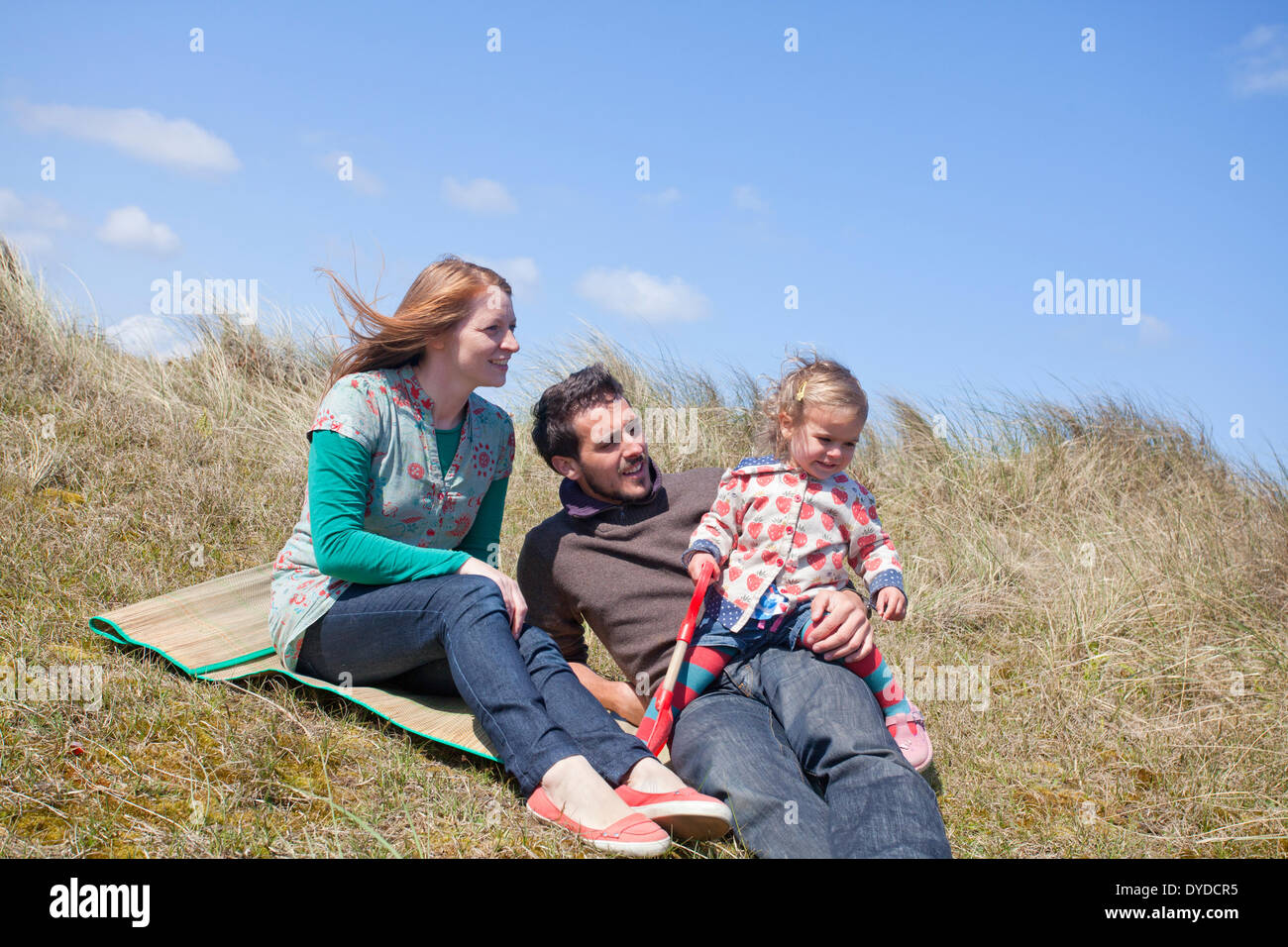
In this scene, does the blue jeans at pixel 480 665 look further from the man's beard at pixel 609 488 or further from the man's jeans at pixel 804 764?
the man's beard at pixel 609 488

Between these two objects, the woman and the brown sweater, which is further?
the brown sweater

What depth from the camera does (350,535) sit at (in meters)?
3.00

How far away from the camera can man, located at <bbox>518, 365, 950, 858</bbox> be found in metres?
2.45

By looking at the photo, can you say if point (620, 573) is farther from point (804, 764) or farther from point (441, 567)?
point (804, 764)

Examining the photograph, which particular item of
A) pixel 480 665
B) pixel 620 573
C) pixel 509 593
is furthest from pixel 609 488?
pixel 480 665

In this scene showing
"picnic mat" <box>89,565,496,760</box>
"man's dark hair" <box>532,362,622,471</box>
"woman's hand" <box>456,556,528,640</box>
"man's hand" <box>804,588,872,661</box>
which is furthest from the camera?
"man's dark hair" <box>532,362,622,471</box>

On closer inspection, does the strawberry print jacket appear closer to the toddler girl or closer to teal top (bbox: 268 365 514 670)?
the toddler girl

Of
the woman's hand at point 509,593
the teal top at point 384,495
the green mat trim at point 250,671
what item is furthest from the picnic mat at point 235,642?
the woman's hand at point 509,593

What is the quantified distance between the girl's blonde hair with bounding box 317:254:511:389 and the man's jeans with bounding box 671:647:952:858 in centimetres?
155

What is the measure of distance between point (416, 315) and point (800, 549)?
154 centimetres

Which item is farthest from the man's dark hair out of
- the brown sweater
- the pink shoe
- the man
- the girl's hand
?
the pink shoe

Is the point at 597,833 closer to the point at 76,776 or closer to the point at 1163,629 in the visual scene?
the point at 76,776
